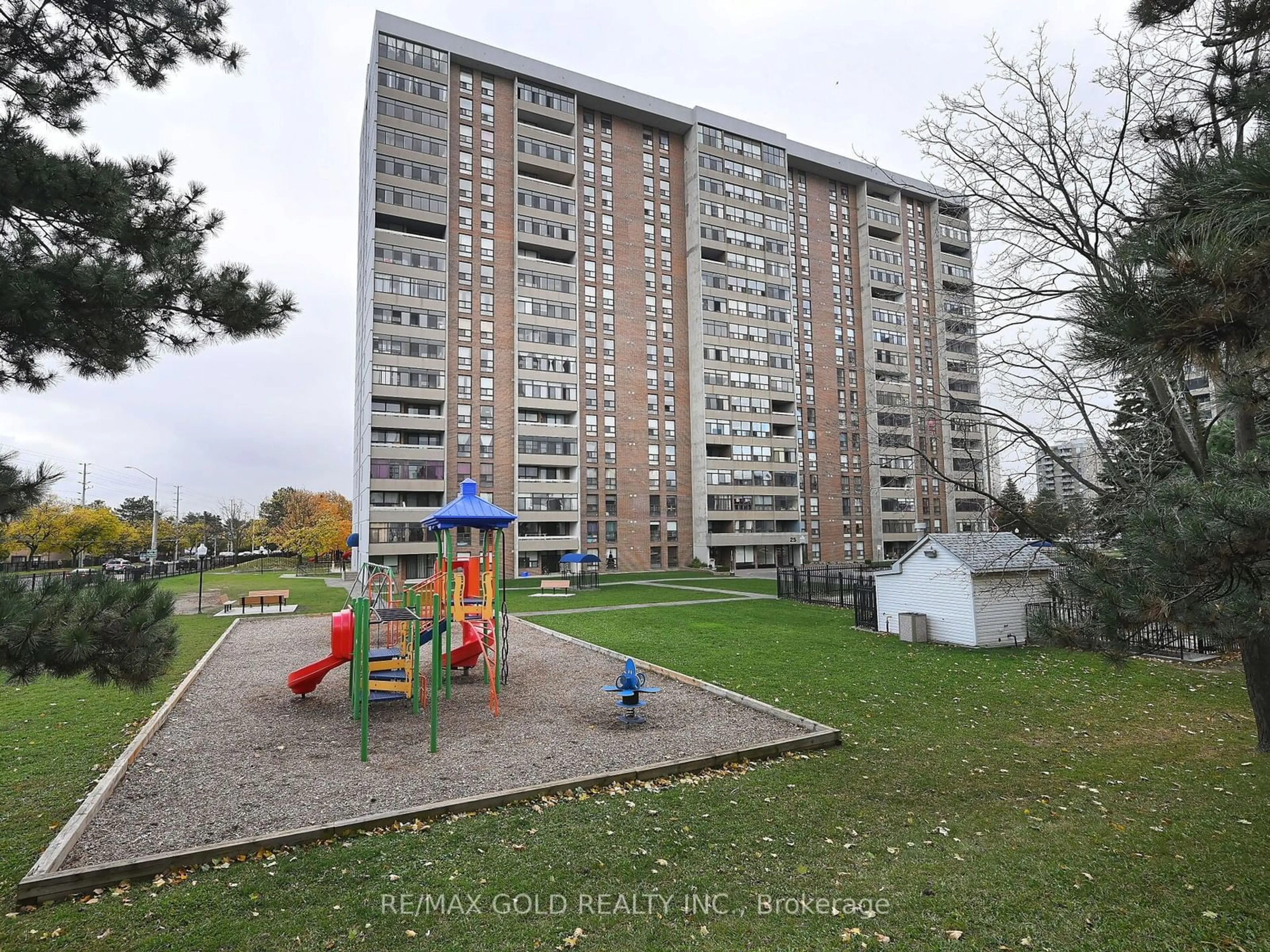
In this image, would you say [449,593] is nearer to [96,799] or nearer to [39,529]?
[96,799]

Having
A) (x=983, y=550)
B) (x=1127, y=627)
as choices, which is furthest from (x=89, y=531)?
(x=1127, y=627)

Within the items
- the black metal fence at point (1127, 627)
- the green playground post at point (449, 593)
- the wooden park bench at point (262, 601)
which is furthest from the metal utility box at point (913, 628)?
the wooden park bench at point (262, 601)

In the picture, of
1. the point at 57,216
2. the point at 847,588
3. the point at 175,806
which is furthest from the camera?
the point at 847,588

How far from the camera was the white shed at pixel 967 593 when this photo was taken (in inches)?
657

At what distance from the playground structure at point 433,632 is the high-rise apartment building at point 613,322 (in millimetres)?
34829

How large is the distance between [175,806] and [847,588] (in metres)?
25.2

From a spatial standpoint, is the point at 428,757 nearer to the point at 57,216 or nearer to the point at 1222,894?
the point at 57,216

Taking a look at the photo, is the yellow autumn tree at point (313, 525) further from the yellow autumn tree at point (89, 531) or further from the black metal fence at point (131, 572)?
the yellow autumn tree at point (89, 531)

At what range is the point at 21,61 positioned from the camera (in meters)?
5.07

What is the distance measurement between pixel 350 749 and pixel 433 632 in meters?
1.98

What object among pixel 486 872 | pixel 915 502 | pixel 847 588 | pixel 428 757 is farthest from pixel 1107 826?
pixel 915 502

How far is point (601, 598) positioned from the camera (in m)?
32.6

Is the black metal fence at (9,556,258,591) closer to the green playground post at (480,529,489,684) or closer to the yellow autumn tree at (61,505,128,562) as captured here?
the yellow autumn tree at (61,505,128,562)

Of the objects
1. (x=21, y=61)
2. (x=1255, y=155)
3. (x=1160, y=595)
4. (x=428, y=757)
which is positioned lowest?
(x=428, y=757)
